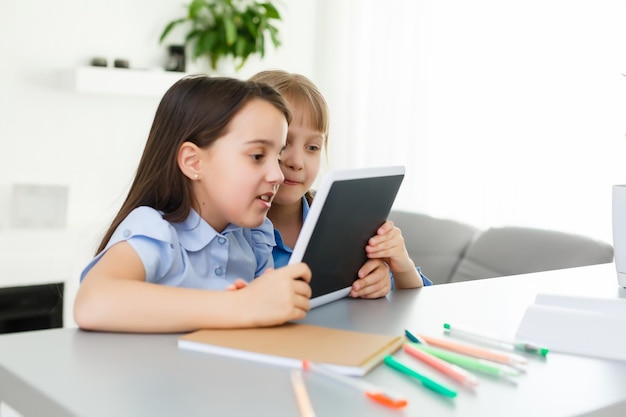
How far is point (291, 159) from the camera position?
1438 mm

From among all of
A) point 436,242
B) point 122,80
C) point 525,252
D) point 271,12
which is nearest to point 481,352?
point 525,252

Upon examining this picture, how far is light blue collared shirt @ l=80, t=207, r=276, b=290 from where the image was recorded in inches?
43.3

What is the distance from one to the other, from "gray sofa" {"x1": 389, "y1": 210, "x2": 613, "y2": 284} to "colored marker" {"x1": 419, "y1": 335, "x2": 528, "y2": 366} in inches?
61.3

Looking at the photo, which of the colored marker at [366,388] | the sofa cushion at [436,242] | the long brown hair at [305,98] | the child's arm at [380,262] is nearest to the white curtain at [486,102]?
the sofa cushion at [436,242]

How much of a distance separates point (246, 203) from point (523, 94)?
2512 millimetres

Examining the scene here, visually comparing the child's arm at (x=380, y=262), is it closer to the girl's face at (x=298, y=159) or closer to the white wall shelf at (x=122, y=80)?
the girl's face at (x=298, y=159)

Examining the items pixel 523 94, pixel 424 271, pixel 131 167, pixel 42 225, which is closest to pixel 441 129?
pixel 523 94

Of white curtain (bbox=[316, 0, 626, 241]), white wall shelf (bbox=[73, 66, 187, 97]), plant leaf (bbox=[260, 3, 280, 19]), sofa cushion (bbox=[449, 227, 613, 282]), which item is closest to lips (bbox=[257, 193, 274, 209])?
sofa cushion (bbox=[449, 227, 613, 282])

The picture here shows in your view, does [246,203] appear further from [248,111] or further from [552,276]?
[552,276]

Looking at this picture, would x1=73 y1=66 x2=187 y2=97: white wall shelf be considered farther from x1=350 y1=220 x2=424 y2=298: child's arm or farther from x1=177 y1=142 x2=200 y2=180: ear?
x1=350 y1=220 x2=424 y2=298: child's arm

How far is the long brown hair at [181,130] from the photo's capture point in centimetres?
124

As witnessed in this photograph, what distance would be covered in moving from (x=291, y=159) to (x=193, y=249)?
0.29 metres

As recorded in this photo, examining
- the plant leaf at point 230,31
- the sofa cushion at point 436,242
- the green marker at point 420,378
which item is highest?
the plant leaf at point 230,31

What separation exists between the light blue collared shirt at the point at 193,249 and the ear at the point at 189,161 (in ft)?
0.20
